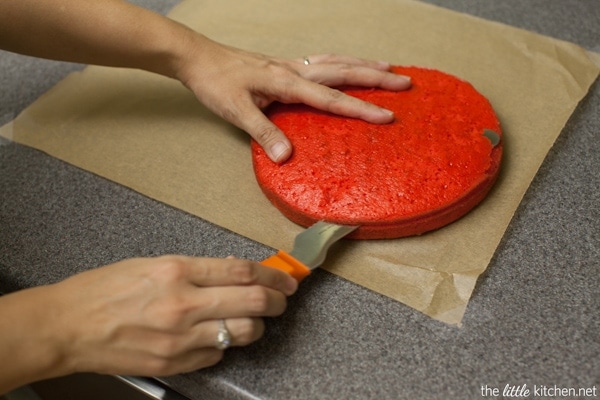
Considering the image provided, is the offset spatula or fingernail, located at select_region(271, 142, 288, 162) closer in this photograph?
the offset spatula

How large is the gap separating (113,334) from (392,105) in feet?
1.80

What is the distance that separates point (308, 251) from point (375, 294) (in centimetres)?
10

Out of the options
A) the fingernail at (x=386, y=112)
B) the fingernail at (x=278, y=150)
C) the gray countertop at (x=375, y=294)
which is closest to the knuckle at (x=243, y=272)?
the gray countertop at (x=375, y=294)

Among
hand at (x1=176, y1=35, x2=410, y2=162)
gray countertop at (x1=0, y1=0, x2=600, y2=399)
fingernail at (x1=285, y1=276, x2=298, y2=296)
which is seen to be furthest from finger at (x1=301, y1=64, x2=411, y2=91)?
fingernail at (x1=285, y1=276, x2=298, y2=296)

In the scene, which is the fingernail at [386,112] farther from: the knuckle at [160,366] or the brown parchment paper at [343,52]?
the knuckle at [160,366]

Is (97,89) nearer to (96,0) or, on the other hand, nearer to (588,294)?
(96,0)

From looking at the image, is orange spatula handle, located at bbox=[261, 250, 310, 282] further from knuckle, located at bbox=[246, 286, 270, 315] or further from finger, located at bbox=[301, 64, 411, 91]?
finger, located at bbox=[301, 64, 411, 91]

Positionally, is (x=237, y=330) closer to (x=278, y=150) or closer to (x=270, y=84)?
(x=278, y=150)

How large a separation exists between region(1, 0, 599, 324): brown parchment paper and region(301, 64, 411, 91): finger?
160mm

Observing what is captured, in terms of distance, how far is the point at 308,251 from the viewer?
752 millimetres

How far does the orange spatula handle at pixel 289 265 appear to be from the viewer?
708 millimetres

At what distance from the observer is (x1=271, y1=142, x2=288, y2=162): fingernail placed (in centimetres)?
85

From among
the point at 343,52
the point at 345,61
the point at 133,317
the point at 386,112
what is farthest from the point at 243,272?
the point at 343,52

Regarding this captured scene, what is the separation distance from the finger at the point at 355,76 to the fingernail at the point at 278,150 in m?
0.16
